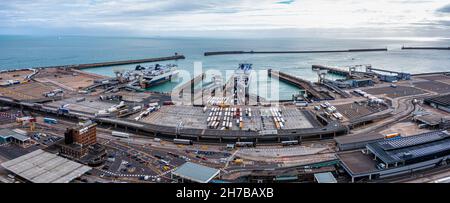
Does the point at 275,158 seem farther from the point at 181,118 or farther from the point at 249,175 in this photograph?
the point at 181,118

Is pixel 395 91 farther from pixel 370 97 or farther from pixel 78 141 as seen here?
pixel 78 141

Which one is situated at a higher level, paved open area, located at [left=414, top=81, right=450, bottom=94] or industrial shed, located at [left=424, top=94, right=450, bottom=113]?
paved open area, located at [left=414, top=81, right=450, bottom=94]

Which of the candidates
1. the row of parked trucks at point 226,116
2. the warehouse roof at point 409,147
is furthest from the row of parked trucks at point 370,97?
the row of parked trucks at point 226,116

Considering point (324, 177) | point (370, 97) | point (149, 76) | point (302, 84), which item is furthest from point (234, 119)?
point (149, 76)

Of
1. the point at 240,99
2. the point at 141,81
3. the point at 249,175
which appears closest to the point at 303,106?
the point at 240,99

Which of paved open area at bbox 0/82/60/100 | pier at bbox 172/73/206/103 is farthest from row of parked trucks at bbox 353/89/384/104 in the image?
paved open area at bbox 0/82/60/100

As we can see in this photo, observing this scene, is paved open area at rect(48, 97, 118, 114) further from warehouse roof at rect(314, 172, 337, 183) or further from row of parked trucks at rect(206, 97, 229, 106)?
warehouse roof at rect(314, 172, 337, 183)
